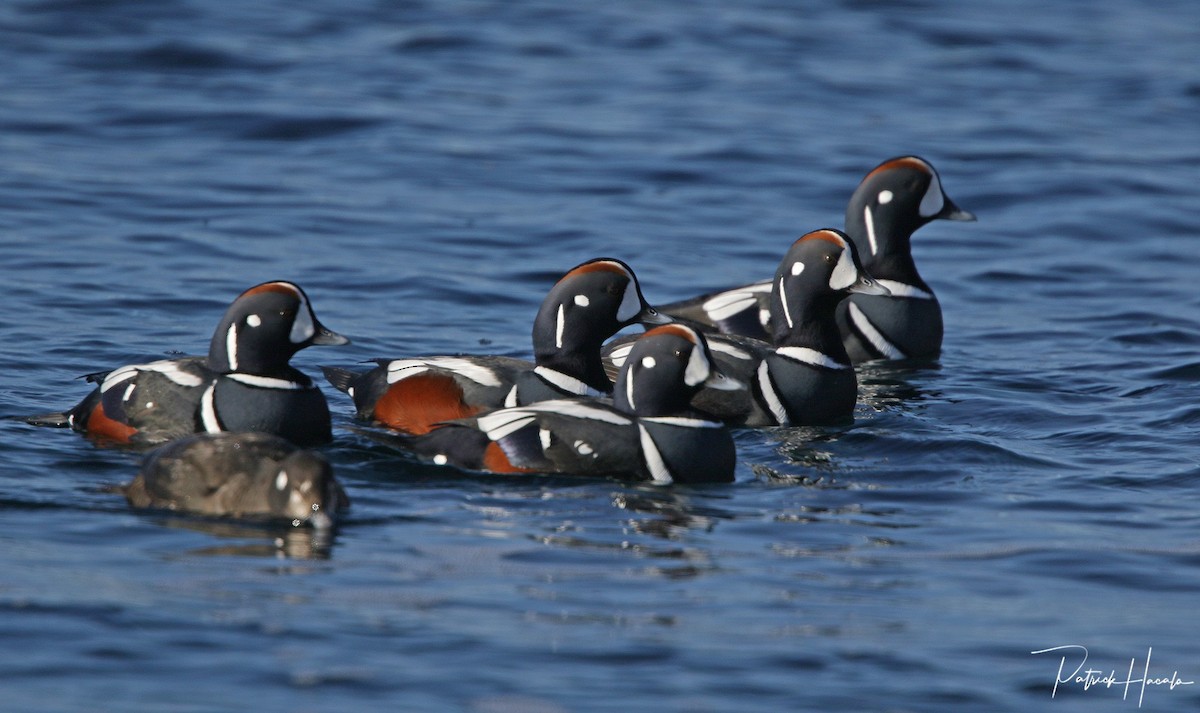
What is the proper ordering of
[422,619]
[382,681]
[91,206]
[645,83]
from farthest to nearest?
1. [645,83]
2. [91,206]
3. [422,619]
4. [382,681]

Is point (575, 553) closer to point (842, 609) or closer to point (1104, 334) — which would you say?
point (842, 609)

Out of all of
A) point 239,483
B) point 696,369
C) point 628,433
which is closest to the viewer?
point 239,483

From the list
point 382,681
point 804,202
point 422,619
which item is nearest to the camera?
point 382,681

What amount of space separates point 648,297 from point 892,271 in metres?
2.28

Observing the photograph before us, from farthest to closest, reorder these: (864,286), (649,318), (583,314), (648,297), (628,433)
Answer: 1. (648,297)
2. (864,286)
3. (649,318)
4. (583,314)
5. (628,433)

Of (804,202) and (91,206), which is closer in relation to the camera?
(91,206)

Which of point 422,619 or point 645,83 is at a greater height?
point 645,83

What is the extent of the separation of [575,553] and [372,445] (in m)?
2.12

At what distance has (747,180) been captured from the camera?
18922mm

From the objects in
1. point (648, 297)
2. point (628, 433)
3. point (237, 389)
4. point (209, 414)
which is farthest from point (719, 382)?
point (648, 297)

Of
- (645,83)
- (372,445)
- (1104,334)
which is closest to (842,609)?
(372,445)

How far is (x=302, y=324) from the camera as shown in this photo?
9.84 metres

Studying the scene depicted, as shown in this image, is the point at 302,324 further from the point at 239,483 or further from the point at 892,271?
the point at 892,271

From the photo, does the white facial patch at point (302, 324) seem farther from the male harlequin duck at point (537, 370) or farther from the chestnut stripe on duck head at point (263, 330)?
the male harlequin duck at point (537, 370)
